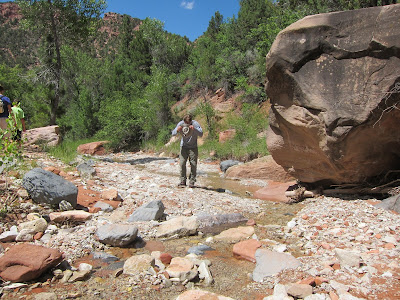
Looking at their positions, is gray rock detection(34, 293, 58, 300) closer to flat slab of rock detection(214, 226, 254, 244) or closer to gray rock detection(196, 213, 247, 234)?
flat slab of rock detection(214, 226, 254, 244)

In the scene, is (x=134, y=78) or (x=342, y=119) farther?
(x=134, y=78)

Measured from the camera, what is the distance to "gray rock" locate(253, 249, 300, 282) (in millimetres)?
3445

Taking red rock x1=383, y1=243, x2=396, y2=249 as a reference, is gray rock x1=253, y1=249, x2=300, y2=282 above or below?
below

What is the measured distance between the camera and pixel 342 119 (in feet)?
17.6

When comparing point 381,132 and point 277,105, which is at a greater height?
point 277,105

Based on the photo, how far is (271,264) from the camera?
3.58m

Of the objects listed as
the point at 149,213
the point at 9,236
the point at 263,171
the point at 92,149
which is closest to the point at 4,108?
the point at 9,236

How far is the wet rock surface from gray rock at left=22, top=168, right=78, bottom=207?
0.47 feet

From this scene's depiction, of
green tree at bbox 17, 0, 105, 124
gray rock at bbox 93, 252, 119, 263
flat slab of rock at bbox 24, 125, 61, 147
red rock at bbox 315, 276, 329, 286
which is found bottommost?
gray rock at bbox 93, 252, 119, 263

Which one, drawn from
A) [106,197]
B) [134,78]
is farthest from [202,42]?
[106,197]

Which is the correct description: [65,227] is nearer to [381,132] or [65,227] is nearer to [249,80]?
[381,132]

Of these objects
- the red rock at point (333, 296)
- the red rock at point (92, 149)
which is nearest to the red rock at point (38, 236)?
the red rock at point (333, 296)

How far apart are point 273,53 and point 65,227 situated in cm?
484

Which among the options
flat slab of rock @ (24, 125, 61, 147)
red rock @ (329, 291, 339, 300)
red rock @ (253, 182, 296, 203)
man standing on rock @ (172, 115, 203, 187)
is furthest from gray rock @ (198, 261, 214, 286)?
flat slab of rock @ (24, 125, 61, 147)
